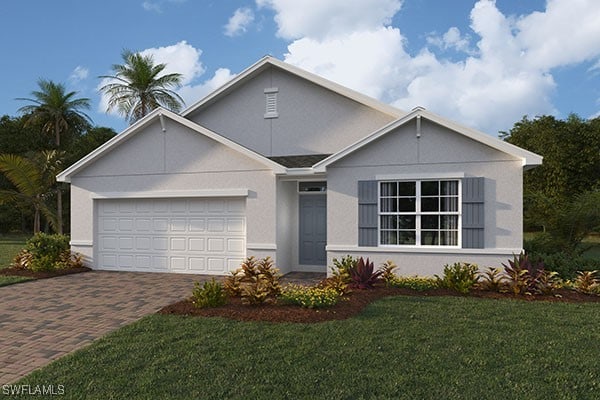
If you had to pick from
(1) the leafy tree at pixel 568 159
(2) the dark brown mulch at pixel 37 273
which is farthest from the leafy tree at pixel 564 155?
(2) the dark brown mulch at pixel 37 273

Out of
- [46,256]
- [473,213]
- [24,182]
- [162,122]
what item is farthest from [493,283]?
[24,182]

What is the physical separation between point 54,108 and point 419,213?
27.5m

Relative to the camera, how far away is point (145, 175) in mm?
12023

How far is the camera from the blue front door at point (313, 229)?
1194 centimetres

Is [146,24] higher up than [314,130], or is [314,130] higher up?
[146,24]

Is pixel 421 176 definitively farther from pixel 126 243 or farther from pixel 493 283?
pixel 126 243

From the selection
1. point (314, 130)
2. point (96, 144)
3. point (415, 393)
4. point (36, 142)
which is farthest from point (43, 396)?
point (36, 142)

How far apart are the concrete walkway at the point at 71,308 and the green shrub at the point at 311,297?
2549 mm

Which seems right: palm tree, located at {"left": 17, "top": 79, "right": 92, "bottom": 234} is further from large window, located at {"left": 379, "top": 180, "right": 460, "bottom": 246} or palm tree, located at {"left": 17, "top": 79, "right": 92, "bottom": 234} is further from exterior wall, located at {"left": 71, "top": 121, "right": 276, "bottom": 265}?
large window, located at {"left": 379, "top": 180, "right": 460, "bottom": 246}

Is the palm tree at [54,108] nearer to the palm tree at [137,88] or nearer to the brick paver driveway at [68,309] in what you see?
the palm tree at [137,88]

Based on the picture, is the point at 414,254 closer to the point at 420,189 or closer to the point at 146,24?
the point at 420,189

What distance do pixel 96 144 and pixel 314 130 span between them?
2429 centimetres

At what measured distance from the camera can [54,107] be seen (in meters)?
27.0

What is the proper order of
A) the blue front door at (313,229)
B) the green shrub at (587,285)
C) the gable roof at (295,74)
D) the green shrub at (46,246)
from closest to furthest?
the green shrub at (587,285), the blue front door at (313,229), the green shrub at (46,246), the gable roof at (295,74)
